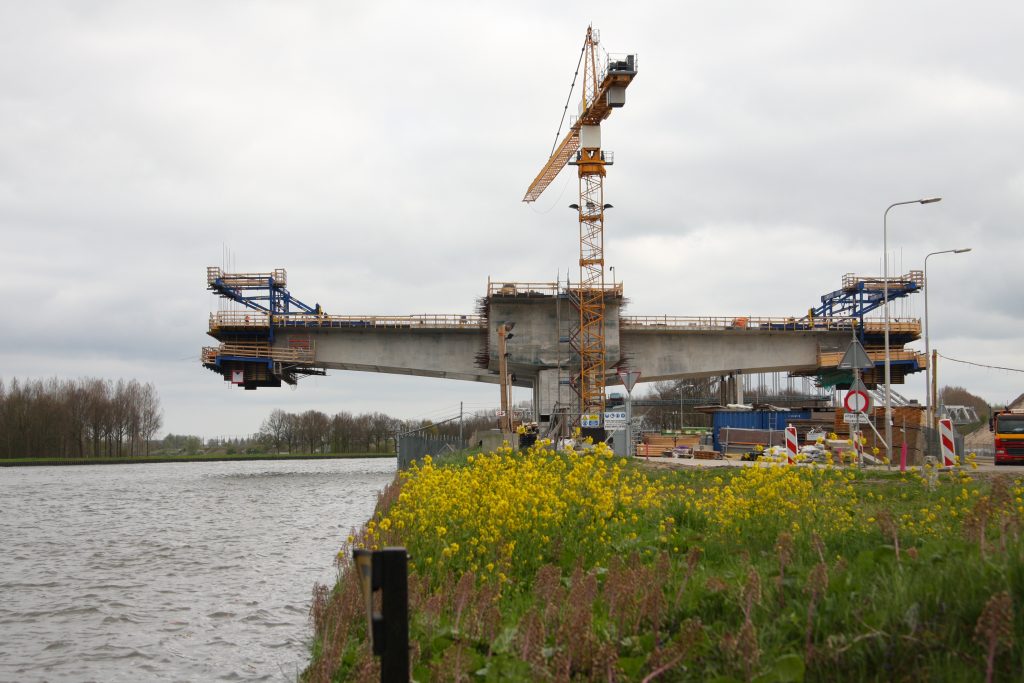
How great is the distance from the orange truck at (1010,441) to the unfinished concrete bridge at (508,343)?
2933 cm

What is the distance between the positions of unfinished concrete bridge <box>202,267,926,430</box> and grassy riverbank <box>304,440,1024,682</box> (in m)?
47.0

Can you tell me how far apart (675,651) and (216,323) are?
60.2 meters

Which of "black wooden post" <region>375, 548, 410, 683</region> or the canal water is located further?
the canal water

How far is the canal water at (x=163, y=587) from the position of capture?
10680mm

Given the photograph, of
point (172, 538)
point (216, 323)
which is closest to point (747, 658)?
point (172, 538)

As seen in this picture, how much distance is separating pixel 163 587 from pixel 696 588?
11337 millimetres

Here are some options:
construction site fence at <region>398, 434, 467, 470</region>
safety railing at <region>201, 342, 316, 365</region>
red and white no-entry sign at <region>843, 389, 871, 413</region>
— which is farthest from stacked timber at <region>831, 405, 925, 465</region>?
safety railing at <region>201, 342, 316, 365</region>

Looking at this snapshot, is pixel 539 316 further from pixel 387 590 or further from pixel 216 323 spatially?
pixel 387 590

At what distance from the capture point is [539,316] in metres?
62.3

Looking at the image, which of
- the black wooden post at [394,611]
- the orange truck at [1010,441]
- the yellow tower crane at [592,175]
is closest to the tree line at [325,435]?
the yellow tower crane at [592,175]

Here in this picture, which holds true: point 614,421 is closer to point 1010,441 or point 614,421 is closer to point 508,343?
point 1010,441

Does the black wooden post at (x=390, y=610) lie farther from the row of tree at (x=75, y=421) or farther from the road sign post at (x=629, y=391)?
the row of tree at (x=75, y=421)

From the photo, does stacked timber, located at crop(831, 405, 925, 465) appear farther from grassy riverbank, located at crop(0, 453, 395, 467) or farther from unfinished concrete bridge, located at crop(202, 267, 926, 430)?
grassy riverbank, located at crop(0, 453, 395, 467)

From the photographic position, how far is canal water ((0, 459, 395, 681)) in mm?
10680
